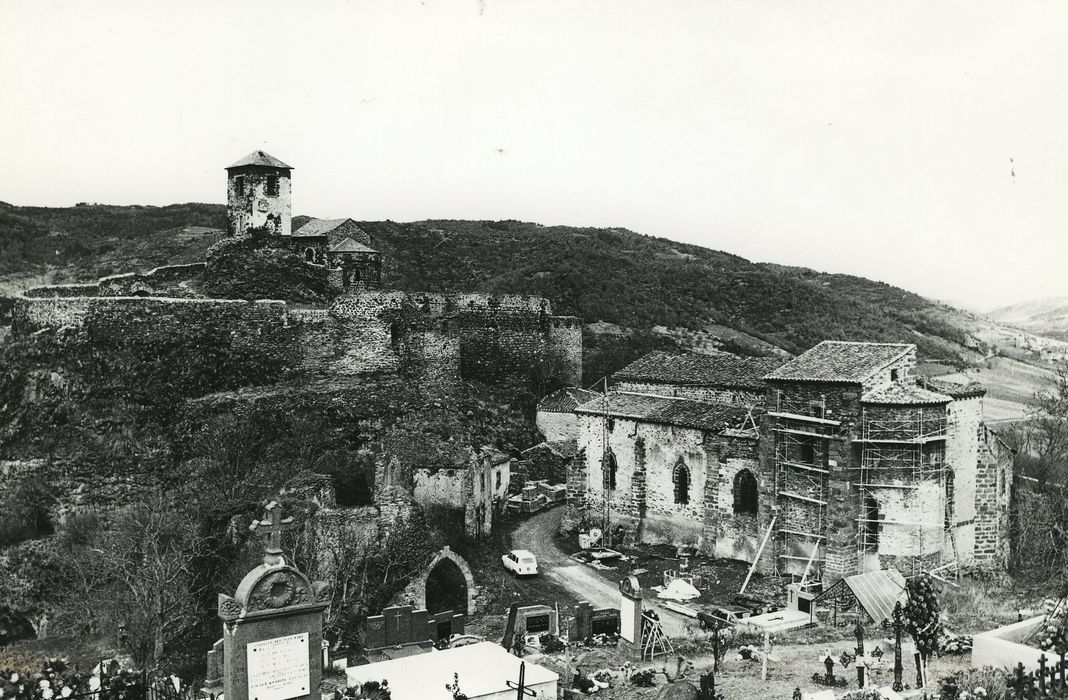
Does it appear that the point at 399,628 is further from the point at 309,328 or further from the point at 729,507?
the point at 309,328

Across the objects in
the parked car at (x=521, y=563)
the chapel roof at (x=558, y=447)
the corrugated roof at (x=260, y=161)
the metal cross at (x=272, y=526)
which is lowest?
the parked car at (x=521, y=563)

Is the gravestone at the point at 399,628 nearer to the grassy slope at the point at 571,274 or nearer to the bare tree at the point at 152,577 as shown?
the bare tree at the point at 152,577

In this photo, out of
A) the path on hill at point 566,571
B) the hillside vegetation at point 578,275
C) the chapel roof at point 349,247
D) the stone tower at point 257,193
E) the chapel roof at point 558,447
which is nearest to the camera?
the path on hill at point 566,571

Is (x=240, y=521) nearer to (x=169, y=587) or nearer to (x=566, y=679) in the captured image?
(x=169, y=587)

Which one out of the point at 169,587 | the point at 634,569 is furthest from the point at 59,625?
the point at 634,569

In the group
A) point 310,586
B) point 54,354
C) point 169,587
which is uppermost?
point 54,354

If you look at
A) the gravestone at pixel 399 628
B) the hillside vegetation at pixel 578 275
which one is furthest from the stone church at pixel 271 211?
the gravestone at pixel 399 628
